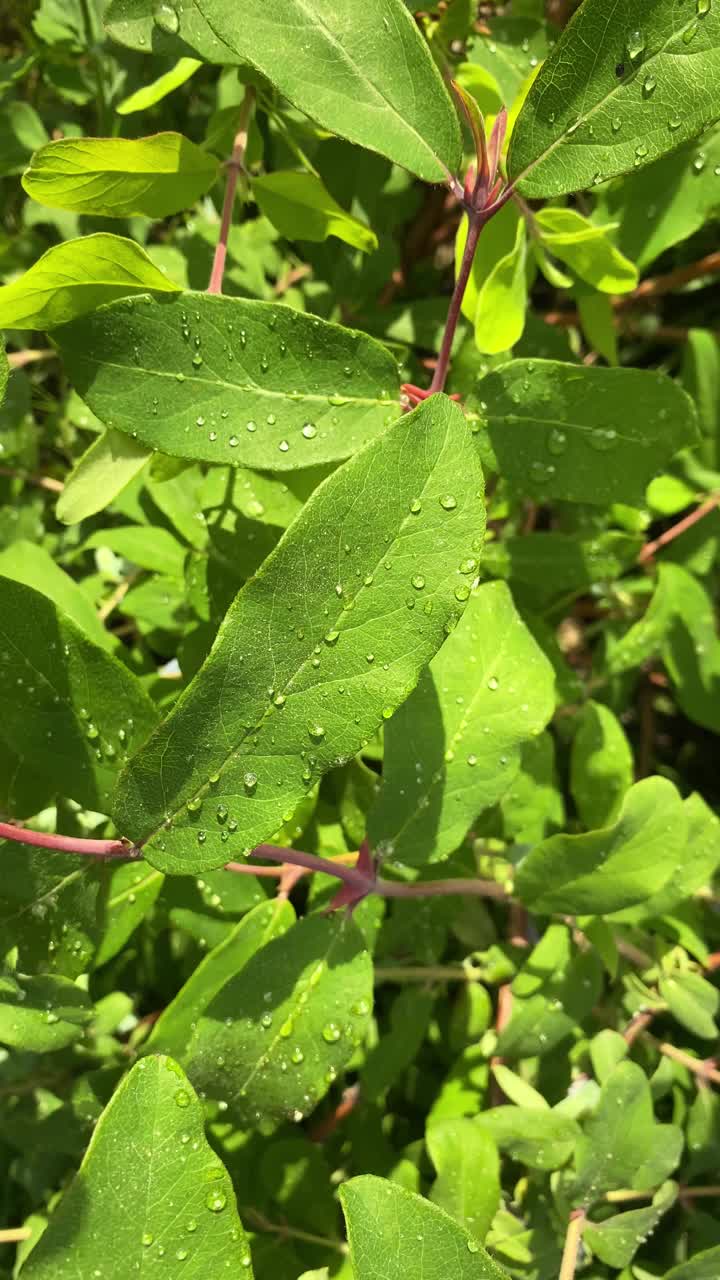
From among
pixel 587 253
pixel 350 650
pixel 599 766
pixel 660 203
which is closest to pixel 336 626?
pixel 350 650

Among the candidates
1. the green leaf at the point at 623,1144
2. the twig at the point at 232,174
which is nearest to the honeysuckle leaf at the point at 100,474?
the twig at the point at 232,174

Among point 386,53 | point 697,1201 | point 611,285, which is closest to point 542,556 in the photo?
point 611,285

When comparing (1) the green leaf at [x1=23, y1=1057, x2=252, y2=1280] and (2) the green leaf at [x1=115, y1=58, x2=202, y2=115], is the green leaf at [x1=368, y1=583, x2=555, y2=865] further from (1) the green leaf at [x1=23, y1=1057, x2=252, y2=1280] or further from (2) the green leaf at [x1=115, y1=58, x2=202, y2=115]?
(2) the green leaf at [x1=115, y1=58, x2=202, y2=115]

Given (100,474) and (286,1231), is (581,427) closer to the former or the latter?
(100,474)

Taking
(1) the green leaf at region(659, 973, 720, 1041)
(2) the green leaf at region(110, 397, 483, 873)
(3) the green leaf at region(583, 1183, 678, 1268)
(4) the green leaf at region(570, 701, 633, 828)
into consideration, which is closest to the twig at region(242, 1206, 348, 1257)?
(3) the green leaf at region(583, 1183, 678, 1268)

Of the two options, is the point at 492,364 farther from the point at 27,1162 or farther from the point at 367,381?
the point at 27,1162

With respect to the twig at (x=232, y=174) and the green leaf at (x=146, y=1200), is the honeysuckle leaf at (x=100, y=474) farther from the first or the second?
the green leaf at (x=146, y=1200)
